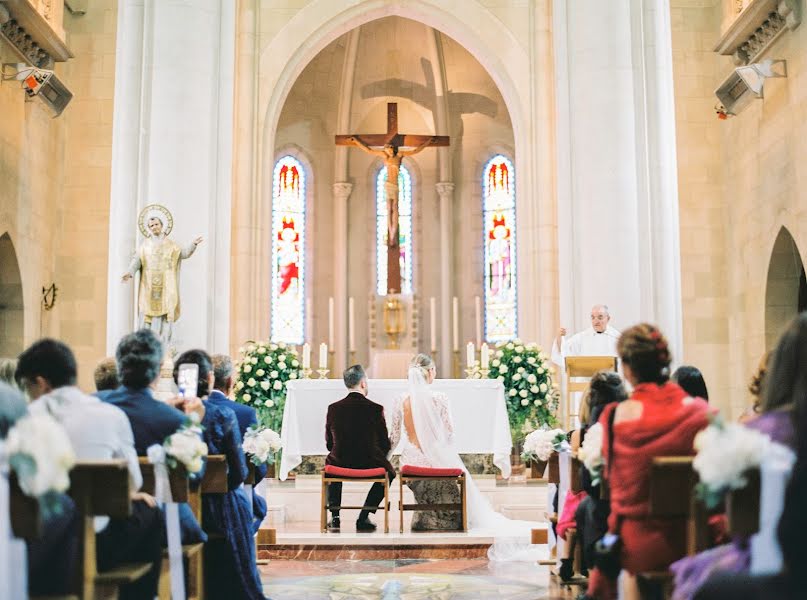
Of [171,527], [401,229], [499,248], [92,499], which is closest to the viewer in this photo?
[92,499]

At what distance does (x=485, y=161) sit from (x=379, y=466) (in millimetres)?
11929

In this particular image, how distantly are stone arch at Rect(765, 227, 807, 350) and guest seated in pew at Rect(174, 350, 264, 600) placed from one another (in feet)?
29.9

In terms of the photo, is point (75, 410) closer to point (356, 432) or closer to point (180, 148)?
point (356, 432)

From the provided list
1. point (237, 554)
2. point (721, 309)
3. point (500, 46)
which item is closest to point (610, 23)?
point (500, 46)

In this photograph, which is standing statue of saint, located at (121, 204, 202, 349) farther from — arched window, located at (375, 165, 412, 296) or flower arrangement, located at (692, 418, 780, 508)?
flower arrangement, located at (692, 418, 780, 508)

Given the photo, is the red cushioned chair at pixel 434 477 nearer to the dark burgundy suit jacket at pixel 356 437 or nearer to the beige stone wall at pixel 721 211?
the dark burgundy suit jacket at pixel 356 437

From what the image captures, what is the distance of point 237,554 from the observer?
17.5 feet

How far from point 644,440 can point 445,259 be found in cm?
1535

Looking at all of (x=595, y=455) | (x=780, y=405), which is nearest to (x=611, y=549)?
(x=595, y=455)

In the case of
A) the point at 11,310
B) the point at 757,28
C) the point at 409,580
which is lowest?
the point at 409,580

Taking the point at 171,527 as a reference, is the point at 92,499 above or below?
above

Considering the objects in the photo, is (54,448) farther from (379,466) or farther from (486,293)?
(486,293)

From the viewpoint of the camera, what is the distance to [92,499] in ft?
12.1

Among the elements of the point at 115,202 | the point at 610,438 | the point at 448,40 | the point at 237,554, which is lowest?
the point at 237,554
